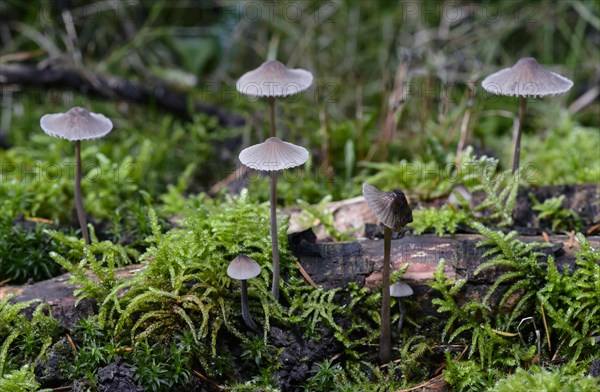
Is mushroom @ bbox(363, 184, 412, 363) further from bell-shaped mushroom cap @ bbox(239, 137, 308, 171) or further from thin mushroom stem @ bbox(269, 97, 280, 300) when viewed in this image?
thin mushroom stem @ bbox(269, 97, 280, 300)

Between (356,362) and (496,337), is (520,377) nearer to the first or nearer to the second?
(496,337)

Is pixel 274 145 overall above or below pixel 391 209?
above

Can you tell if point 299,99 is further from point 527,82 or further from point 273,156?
point 273,156

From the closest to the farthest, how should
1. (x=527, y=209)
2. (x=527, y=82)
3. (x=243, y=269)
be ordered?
1. (x=243, y=269)
2. (x=527, y=82)
3. (x=527, y=209)

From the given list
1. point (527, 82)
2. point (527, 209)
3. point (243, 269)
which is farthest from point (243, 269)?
point (527, 209)

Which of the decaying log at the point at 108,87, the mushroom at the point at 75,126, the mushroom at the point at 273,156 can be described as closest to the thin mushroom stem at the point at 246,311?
the mushroom at the point at 273,156

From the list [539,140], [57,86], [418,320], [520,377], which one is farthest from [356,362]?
[57,86]

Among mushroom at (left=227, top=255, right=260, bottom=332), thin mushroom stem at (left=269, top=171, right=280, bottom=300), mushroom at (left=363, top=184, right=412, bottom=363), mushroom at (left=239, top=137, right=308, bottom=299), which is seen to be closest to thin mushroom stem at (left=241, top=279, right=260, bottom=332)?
mushroom at (left=227, top=255, right=260, bottom=332)
